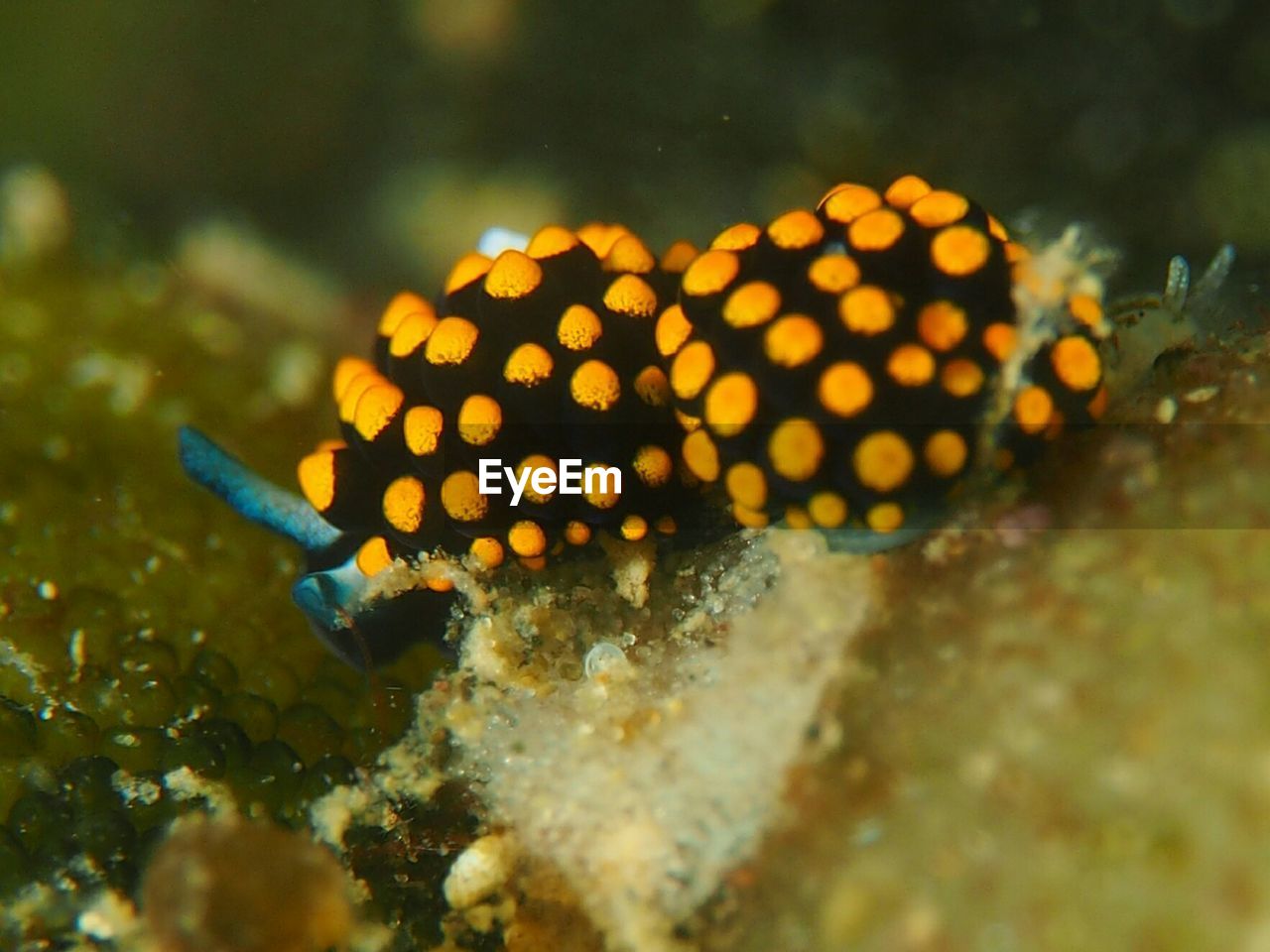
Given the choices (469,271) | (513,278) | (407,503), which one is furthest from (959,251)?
(407,503)

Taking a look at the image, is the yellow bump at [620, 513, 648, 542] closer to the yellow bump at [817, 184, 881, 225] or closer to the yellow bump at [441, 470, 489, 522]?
the yellow bump at [441, 470, 489, 522]

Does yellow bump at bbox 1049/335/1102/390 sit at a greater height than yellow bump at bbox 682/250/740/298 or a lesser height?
lesser

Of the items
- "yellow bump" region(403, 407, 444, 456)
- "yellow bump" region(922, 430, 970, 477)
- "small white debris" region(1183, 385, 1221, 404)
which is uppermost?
"yellow bump" region(922, 430, 970, 477)

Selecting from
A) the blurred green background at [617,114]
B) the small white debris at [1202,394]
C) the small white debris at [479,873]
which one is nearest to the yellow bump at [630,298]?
the small white debris at [1202,394]

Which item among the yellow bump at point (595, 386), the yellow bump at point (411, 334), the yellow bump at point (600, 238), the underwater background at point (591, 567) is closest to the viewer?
the underwater background at point (591, 567)

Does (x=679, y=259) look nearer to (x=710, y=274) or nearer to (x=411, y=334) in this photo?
(x=710, y=274)

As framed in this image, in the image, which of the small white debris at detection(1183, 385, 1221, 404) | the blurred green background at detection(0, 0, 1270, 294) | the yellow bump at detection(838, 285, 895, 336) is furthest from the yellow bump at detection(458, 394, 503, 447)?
the blurred green background at detection(0, 0, 1270, 294)

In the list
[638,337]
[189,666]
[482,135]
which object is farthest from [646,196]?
[189,666]

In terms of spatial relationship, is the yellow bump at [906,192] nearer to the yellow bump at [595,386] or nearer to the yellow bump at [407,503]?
the yellow bump at [595,386]
